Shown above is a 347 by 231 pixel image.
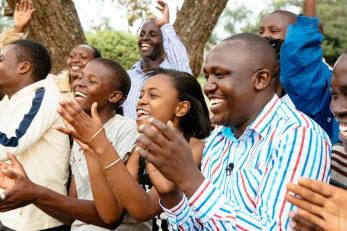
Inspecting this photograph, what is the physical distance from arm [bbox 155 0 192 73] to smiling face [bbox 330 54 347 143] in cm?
312

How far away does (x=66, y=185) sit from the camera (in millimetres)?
3742

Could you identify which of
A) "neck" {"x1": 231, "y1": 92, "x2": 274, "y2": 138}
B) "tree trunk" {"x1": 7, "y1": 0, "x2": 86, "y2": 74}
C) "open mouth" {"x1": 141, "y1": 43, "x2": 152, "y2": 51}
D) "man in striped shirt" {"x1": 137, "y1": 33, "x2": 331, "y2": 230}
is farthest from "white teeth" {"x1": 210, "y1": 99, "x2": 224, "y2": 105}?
"tree trunk" {"x1": 7, "y1": 0, "x2": 86, "y2": 74}

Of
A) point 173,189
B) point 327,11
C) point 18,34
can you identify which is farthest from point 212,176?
point 327,11

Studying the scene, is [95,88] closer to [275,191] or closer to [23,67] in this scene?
[23,67]

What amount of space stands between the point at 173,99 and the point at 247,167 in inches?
40.6

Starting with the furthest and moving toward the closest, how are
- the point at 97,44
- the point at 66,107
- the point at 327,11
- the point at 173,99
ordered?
the point at 327,11 < the point at 97,44 < the point at 173,99 < the point at 66,107

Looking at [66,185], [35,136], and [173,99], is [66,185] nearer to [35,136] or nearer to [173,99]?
[35,136]

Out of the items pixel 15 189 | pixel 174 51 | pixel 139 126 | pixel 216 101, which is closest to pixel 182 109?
pixel 139 126

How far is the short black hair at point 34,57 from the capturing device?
3855 millimetres

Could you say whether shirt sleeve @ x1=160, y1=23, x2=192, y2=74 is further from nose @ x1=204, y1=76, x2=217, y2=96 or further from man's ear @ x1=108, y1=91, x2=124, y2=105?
nose @ x1=204, y1=76, x2=217, y2=96

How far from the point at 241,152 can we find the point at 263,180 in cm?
24

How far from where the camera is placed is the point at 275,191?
2.01m

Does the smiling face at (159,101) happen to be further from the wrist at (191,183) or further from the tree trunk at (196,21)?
the tree trunk at (196,21)

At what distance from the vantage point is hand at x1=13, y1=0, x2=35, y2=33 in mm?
5209
